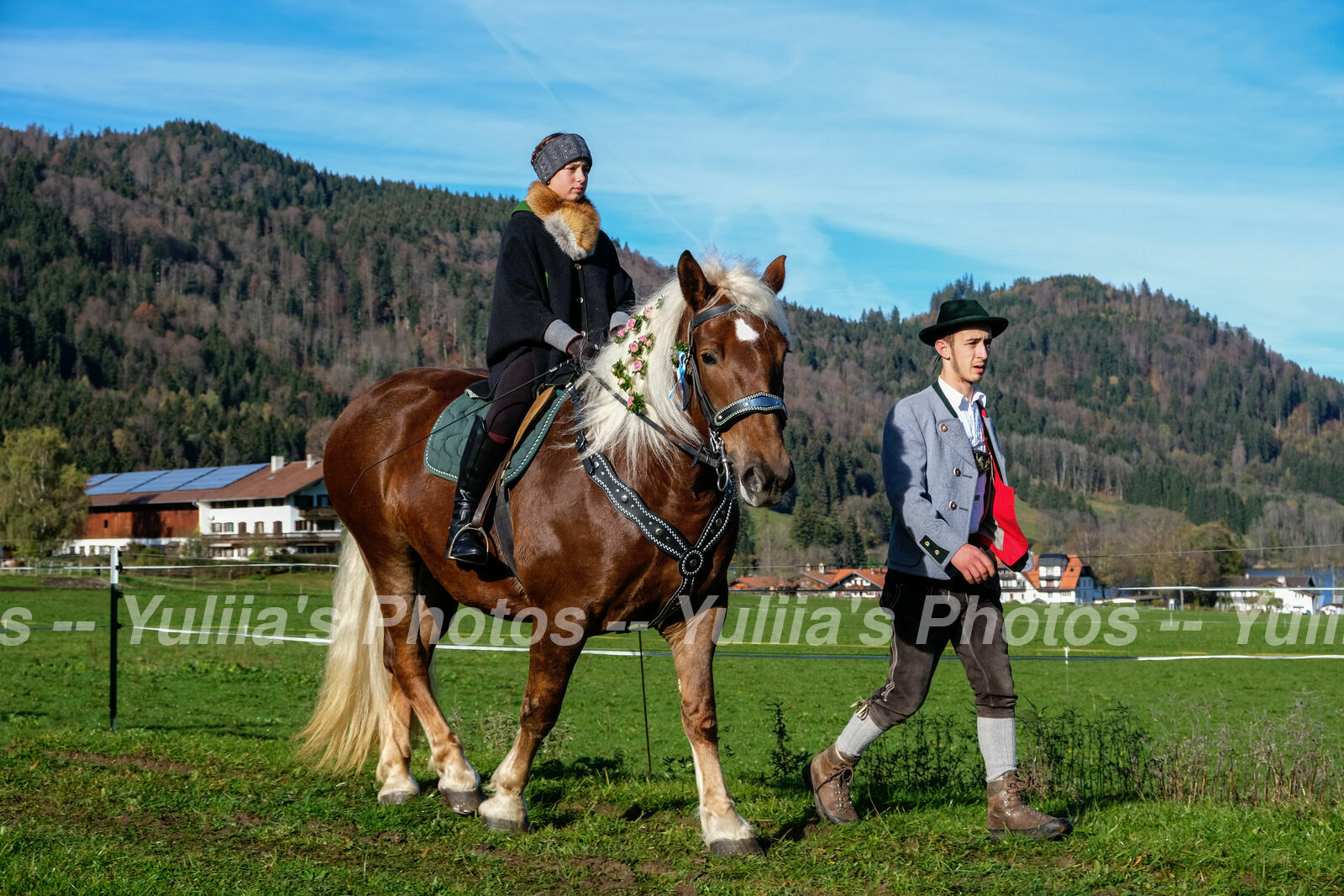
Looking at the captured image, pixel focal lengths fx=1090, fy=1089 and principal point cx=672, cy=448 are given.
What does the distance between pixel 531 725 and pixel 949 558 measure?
2140 millimetres

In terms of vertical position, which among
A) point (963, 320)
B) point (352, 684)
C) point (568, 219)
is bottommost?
point (352, 684)

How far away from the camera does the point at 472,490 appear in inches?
218

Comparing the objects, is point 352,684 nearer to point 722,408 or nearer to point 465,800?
Result: point 465,800

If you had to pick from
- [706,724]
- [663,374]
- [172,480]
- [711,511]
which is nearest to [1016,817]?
[706,724]

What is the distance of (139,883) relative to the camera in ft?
14.2

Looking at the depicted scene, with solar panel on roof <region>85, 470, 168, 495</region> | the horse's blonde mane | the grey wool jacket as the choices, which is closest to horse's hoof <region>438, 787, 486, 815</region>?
the horse's blonde mane

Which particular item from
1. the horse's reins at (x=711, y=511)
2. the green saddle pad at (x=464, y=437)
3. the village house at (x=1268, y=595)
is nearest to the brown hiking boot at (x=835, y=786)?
the horse's reins at (x=711, y=511)

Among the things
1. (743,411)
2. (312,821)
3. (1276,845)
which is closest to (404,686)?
(312,821)

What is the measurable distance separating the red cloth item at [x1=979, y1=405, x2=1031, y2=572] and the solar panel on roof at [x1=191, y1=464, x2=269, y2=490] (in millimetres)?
104172

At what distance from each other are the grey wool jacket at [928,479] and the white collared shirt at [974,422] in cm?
4

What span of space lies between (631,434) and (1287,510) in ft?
648

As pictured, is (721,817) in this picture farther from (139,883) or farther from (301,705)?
(301,705)

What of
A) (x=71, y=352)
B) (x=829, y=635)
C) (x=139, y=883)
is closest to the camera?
(x=139, y=883)

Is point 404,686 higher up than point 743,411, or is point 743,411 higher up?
point 743,411
